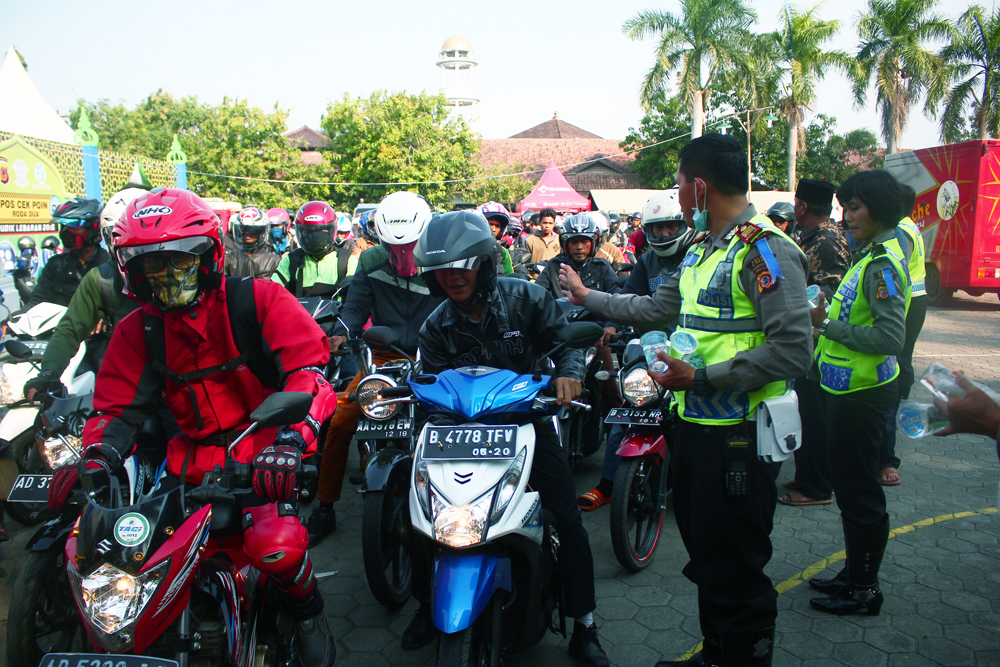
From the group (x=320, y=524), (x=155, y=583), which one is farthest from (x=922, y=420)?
(x=320, y=524)

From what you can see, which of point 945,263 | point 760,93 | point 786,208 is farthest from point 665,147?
point 786,208

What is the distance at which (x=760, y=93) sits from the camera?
105ft

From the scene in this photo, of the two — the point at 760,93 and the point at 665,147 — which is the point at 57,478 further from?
the point at 665,147

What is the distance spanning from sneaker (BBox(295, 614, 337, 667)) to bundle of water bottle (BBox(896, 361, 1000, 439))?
2.18 m

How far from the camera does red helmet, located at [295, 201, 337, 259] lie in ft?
20.9

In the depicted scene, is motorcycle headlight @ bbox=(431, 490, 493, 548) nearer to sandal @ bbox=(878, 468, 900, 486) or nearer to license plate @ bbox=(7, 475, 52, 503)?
license plate @ bbox=(7, 475, 52, 503)

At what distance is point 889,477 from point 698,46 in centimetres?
2864

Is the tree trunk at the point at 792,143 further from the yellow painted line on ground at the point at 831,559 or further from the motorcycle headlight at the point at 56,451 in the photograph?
A: the motorcycle headlight at the point at 56,451

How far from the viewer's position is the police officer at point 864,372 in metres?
3.40

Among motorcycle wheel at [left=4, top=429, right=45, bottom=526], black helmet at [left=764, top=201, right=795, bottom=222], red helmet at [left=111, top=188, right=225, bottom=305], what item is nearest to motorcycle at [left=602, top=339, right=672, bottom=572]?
red helmet at [left=111, top=188, right=225, bottom=305]

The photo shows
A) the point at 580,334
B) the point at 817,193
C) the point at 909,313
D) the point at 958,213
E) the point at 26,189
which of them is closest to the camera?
the point at 580,334

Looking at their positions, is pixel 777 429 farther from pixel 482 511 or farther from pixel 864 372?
pixel 864 372

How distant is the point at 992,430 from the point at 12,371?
5.62 meters

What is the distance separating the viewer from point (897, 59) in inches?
1195
